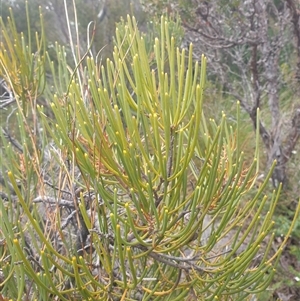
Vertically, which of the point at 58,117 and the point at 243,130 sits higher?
the point at 58,117

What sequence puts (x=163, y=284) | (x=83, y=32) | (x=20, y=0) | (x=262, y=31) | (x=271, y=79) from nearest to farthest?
(x=163, y=284), (x=262, y=31), (x=271, y=79), (x=83, y=32), (x=20, y=0)

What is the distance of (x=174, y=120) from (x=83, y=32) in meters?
5.28

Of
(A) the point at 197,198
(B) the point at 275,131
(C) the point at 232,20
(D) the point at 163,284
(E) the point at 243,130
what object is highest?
(A) the point at 197,198

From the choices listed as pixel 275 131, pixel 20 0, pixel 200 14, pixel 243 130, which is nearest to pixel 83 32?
pixel 20 0

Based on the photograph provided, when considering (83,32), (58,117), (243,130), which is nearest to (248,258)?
(58,117)

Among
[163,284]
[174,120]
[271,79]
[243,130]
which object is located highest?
[174,120]

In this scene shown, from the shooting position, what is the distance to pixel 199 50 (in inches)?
115

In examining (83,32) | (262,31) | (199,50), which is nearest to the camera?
(262,31)

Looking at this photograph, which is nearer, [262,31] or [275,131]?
[262,31]

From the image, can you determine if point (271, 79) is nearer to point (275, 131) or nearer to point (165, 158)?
point (275, 131)

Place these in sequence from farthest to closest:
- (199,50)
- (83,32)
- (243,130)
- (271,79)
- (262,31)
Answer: (83,32) → (243,130) → (199,50) → (271,79) → (262,31)

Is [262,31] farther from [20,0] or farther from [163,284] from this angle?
[20,0]

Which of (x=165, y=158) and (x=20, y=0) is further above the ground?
(x=165, y=158)

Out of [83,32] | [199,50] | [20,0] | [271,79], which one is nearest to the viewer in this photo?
[271,79]
